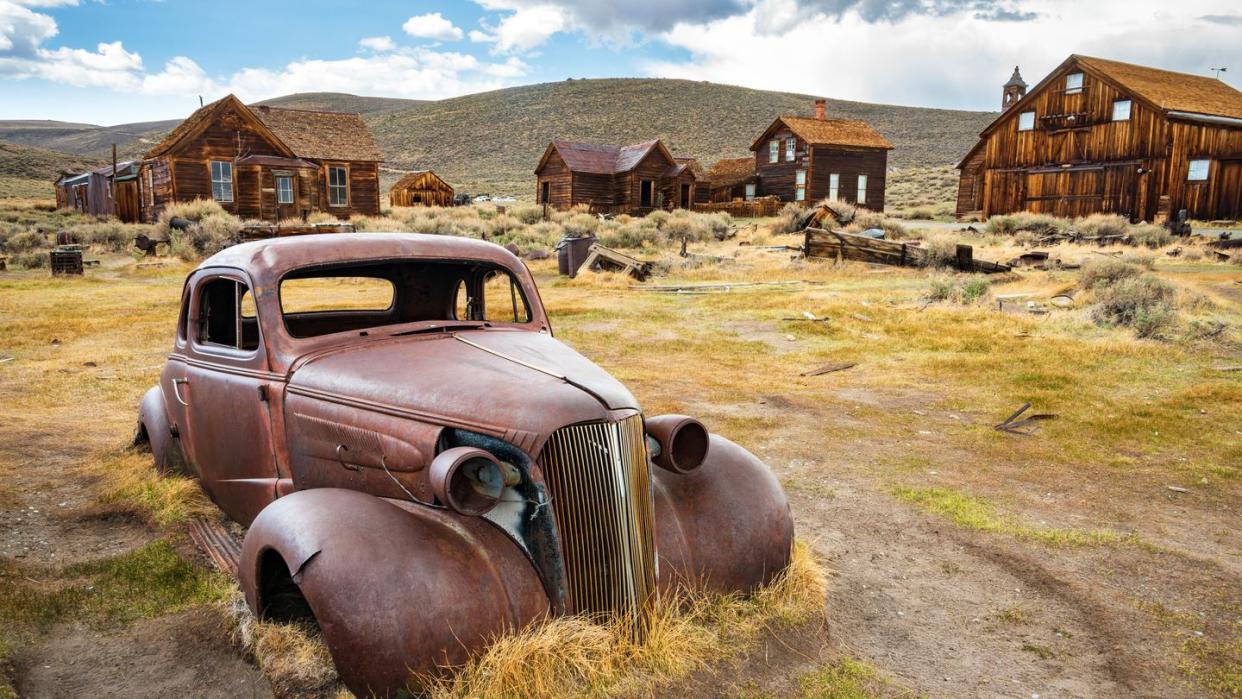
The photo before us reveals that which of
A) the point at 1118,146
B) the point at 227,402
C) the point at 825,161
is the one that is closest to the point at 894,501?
the point at 227,402

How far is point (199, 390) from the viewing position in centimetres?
433

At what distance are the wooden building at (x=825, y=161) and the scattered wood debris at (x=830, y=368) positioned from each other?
112ft

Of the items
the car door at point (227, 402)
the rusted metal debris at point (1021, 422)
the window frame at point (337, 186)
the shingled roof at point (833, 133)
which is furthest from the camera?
the shingled roof at point (833, 133)

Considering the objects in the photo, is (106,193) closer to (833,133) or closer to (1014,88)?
(833,133)

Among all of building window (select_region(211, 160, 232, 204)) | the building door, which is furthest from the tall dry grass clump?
the building door

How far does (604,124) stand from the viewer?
287 feet

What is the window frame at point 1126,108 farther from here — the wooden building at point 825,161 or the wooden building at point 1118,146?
the wooden building at point 825,161

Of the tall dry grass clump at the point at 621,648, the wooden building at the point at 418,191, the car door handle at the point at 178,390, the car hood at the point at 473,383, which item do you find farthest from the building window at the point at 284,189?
the tall dry grass clump at the point at 621,648

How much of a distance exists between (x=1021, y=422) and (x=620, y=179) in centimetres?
3783

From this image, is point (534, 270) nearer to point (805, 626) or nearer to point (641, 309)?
point (641, 309)

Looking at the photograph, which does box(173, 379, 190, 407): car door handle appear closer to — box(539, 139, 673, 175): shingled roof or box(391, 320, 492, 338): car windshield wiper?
box(391, 320, 492, 338): car windshield wiper

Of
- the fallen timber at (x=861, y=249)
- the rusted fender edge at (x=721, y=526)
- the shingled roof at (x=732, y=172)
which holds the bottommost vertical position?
the rusted fender edge at (x=721, y=526)

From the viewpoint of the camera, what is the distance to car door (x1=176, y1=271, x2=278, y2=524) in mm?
3805

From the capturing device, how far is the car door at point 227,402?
3805mm
